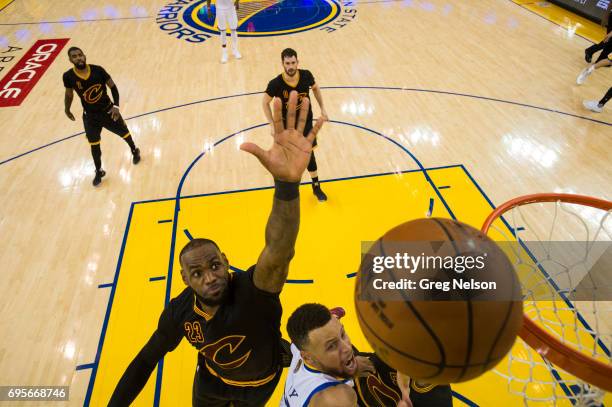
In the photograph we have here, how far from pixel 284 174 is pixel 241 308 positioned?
0.77m

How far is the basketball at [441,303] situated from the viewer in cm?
126

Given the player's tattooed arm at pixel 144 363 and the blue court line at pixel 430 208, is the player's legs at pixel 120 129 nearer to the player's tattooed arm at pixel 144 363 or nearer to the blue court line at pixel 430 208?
the player's tattooed arm at pixel 144 363

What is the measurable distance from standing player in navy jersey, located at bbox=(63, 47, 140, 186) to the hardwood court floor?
63cm

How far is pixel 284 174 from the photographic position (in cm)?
163

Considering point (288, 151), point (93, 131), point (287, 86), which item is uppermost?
point (288, 151)

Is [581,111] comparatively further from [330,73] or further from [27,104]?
[27,104]

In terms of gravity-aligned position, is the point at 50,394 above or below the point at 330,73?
below

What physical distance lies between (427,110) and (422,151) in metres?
1.31

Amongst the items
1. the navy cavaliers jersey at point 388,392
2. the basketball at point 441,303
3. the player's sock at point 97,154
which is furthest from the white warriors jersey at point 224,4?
the basketball at point 441,303

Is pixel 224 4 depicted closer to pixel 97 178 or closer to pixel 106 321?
pixel 97 178

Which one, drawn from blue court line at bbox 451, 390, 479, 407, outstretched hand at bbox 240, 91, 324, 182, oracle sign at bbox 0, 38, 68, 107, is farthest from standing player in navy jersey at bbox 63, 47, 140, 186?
blue court line at bbox 451, 390, 479, 407

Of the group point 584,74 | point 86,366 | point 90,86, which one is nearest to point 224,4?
point 90,86

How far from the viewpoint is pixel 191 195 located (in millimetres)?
5059

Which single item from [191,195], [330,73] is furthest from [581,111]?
[191,195]
